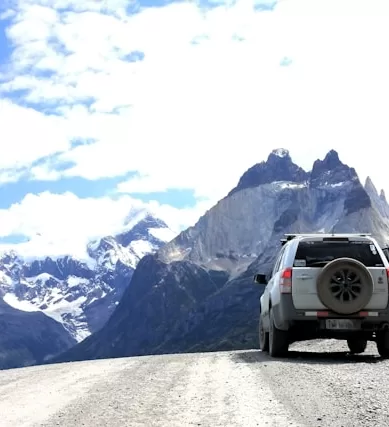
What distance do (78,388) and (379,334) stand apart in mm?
7425

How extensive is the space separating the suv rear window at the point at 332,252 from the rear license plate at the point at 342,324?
1.40 metres

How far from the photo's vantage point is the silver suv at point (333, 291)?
51.6 ft

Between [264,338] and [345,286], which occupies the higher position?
[345,286]

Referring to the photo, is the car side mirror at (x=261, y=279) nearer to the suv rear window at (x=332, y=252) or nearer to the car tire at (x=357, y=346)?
the car tire at (x=357, y=346)

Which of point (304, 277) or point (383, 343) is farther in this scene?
point (383, 343)

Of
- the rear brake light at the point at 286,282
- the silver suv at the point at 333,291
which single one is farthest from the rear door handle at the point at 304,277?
the rear brake light at the point at 286,282

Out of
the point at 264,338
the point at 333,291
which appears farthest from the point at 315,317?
A: the point at 264,338

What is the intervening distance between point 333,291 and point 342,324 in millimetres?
788

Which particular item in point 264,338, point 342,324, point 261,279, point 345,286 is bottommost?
point 264,338

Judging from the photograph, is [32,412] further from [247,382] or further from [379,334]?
[379,334]

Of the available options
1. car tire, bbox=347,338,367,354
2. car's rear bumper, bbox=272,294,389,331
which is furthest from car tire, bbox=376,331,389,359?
car tire, bbox=347,338,367,354

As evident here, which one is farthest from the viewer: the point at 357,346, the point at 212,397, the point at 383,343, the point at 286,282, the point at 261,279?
the point at 357,346

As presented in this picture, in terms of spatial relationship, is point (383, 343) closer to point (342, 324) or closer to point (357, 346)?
point (342, 324)

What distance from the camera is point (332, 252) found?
16.9 metres
